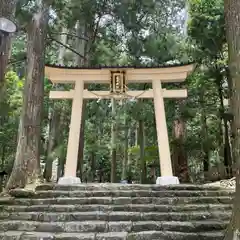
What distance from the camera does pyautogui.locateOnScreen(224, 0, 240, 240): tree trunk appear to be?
3387 mm

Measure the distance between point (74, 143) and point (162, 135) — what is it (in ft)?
7.69

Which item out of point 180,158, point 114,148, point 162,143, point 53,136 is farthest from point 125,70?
point 114,148

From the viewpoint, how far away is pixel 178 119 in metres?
12.1

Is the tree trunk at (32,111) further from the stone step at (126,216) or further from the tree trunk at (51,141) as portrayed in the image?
the tree trunk at (51,141)

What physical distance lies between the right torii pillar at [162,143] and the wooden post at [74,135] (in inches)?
83.5

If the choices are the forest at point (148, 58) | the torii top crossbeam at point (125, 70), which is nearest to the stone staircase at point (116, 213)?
the torii top crossbeam at point (125, 70)

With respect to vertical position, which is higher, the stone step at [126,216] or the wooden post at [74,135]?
the wooden post at [74,135]

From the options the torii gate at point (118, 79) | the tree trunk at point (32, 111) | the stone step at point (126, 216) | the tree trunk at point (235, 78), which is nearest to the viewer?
the tree trunk at point (235, 78)

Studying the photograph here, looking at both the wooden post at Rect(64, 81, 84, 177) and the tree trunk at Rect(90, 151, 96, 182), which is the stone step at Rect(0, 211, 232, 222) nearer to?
the wooden post at Rect(64, 81, 84, 177)

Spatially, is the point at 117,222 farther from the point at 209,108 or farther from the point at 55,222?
the point at 209,108

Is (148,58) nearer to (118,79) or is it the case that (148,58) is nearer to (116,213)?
(118,79)

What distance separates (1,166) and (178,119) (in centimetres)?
927

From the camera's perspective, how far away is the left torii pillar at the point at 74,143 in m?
8.00

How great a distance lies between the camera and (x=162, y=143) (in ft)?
27.1
